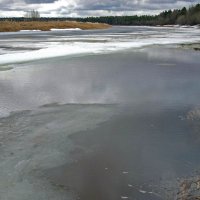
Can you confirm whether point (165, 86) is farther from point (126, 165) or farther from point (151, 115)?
point (126, 165)

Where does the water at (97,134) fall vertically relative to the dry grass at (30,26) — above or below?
below

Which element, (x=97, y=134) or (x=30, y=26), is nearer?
(x=97, y=134)

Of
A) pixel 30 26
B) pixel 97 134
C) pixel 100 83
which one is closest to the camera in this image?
pixel 97 134

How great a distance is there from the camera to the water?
5629 mm

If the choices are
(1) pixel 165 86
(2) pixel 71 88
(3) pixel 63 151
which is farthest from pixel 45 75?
(3) pixel 63 151

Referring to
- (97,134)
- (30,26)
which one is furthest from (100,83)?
(30,26)

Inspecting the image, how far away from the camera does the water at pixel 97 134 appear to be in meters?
5.63

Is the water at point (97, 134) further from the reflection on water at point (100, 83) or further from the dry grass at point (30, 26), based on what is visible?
the dry grass at point (30, 26)

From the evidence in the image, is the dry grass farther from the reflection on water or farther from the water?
the water

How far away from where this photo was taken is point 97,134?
798 cm

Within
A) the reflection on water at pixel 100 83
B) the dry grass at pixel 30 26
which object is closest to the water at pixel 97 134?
the reflection on water at pixel 100 83

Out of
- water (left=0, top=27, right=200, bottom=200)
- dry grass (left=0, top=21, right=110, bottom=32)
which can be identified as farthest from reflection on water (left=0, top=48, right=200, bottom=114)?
dry grass (left=0, top=21, right=110, bottom=32)

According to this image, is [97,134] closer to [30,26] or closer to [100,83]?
[100,83]

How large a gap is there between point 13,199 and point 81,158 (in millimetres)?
1774
